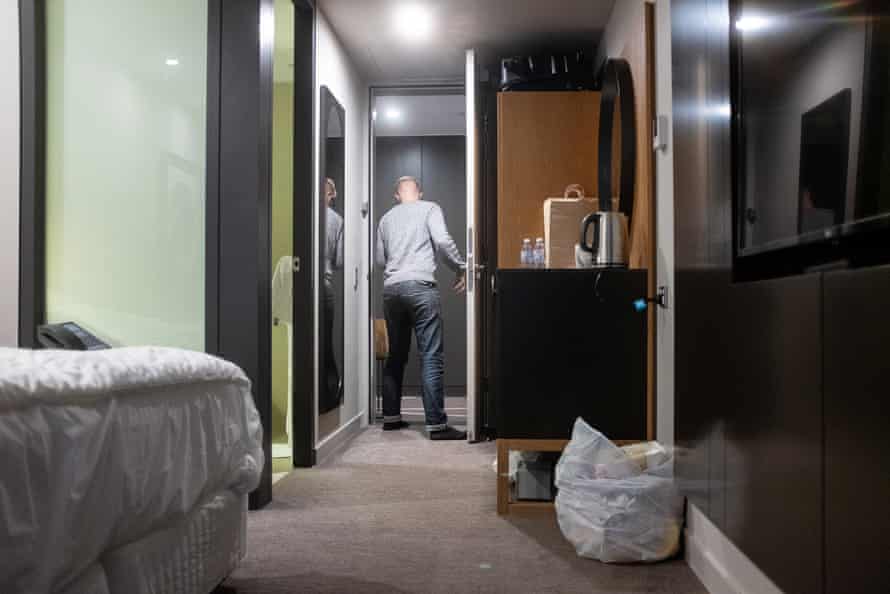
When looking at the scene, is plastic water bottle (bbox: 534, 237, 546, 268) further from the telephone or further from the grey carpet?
the telephone

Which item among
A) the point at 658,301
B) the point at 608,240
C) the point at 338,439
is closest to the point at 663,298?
the point at 658,301

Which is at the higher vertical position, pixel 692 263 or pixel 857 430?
pixel 692 263

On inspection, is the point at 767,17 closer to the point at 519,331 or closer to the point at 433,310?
the point at 519,331

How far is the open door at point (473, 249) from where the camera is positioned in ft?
14.7

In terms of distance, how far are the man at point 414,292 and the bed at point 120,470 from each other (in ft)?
10.4

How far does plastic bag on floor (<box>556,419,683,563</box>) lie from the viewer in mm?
2213

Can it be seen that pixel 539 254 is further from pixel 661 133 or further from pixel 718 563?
pixel 718 563

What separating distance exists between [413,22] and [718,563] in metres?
3.20

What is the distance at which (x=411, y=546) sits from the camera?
2395 mm

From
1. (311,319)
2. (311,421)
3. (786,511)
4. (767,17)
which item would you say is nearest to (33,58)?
(311,319)

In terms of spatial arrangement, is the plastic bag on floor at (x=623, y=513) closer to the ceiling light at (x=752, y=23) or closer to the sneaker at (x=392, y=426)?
the ceiling light at (x=752, y=23)

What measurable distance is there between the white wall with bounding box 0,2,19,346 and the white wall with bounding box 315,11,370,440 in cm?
139

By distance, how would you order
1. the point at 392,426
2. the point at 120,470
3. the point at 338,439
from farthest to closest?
1. the point at 392,426
2. the point at 338,439
3. the point at 120,470

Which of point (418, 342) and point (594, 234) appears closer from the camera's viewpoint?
point (594, 234)
